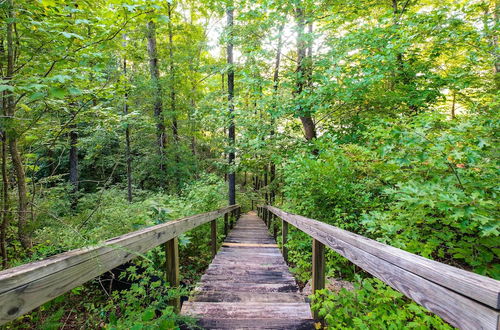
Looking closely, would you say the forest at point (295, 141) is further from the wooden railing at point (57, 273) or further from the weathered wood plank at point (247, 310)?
the weathered wood plank at point (247, 310)

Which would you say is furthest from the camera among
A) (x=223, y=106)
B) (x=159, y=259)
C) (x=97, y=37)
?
(x=223, y=106)

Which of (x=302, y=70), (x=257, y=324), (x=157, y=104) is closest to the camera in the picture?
(x=257, y=324)

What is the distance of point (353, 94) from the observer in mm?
5730

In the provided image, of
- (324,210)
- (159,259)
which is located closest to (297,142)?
(324,210)

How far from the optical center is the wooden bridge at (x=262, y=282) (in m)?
0.79

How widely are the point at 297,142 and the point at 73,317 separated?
20.8ft

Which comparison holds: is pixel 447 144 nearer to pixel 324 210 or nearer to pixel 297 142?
pixel 324 210

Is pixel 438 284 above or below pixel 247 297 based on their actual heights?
above

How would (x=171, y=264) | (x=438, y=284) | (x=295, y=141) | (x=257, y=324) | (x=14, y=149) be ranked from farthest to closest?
(x=295, y=141)
(x=14, y=149)
(x=171, y=264)
(x=257, y=324)
(x=438, y=284)

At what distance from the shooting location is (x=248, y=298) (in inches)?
106

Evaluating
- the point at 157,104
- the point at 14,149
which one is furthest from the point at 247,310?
the point at 157,104

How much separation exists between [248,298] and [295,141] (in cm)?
549

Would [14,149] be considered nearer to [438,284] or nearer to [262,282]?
[262,282]

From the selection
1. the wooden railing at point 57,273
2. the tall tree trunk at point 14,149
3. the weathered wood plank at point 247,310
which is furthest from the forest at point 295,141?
the weathered wood plank at point 247,310
